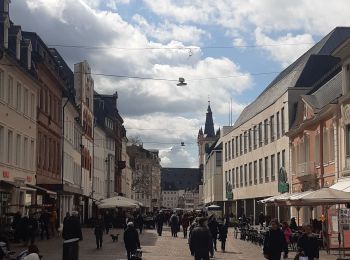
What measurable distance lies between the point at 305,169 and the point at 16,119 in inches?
796

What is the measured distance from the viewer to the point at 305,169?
46750mm

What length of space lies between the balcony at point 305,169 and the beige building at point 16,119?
682 inches

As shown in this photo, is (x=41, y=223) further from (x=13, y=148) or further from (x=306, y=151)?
(x=306, y=151)

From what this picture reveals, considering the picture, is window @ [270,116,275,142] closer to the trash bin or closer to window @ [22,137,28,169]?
window @ [22,137,28,169]

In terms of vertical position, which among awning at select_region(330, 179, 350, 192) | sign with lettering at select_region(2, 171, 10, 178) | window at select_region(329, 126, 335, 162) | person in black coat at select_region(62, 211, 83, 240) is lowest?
person in black coat at select_region(62, 211, 83, 240)

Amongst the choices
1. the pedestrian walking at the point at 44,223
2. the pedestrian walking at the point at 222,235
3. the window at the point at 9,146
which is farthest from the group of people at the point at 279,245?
the pedestrian walking at the point at 44,223

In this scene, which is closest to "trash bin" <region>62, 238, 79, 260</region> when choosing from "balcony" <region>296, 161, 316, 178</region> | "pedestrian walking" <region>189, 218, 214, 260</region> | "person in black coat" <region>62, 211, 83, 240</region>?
"pedestrian walking" <region>189, 218, 214, 260</region>

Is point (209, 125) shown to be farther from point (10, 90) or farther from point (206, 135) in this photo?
point (10, 90)

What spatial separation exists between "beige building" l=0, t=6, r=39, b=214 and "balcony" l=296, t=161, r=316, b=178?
17.3 m

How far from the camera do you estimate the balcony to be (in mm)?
45231

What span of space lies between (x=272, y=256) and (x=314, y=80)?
40.4 meters

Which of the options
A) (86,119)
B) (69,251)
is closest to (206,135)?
(86,119)

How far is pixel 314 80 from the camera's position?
56.4 meters

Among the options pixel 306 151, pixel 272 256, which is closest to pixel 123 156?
pixel 306 151
